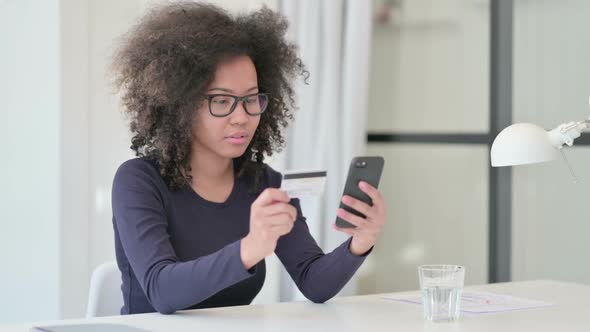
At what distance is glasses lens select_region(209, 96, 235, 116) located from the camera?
81.1 inches

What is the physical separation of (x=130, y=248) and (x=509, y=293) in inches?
35.3

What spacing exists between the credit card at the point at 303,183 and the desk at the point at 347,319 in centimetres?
25

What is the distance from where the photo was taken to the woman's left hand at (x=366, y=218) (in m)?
1.88

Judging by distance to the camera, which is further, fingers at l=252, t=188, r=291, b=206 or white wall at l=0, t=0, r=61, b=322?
white wall at l=0, t=0, r=61, b=322

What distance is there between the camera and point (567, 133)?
1759 millimetres

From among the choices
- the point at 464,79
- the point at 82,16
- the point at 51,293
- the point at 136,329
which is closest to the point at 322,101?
the point at 464,79

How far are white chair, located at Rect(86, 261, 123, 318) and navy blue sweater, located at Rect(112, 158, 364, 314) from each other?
0.08 metres

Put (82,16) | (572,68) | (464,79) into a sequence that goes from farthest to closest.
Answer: (464,79), (82,16), (572,68)

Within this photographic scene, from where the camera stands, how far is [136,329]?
1.61 meters

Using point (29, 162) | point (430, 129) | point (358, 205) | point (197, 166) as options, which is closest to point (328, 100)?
point (430, 129)

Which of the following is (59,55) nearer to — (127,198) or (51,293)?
(51,293)

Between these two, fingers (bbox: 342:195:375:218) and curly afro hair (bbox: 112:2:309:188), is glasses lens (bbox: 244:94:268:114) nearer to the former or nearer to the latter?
curly afro hair (bbox: 112:2:309:188)

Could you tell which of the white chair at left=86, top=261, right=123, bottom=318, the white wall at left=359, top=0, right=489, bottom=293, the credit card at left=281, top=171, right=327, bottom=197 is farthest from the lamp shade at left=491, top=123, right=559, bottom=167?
the white wall at left=359, top=0, right=489, bottom=293

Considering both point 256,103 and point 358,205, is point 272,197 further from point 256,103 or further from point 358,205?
point 256,103
